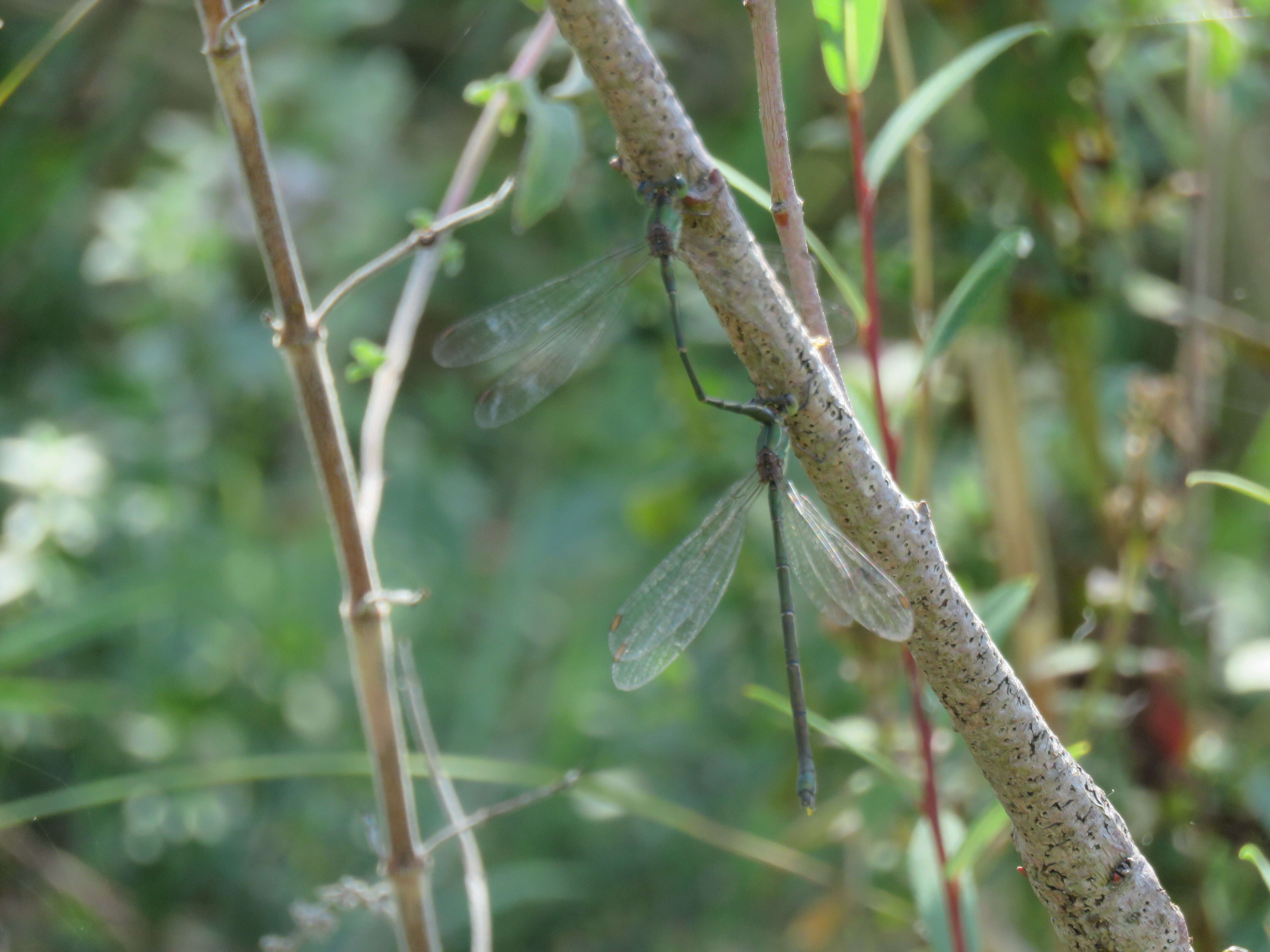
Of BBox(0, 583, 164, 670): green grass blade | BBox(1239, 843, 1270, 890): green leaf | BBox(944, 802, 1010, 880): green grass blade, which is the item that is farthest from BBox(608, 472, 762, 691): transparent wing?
BBox(0, 583, 164, 670): green grass blade

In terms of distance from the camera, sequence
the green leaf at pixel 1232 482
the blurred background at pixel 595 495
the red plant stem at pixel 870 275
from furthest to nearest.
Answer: the blurred background at pixel 595 495 < the red plant stem at pixel 870 275 < the green leaf at pixel 1232 482

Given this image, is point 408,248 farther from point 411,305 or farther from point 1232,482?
point 1232,482

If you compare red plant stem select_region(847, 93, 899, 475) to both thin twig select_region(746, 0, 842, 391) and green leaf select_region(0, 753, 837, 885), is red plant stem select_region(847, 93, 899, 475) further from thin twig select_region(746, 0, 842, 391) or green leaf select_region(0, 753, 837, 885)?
green leaf select_region(0, 753, 837, 885)

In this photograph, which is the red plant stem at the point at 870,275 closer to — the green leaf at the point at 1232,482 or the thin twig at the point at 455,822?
the green leaf at the point at 1232,482

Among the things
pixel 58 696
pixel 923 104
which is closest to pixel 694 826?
pixel 923 104

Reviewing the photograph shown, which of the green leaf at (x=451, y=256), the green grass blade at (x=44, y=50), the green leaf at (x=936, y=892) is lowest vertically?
the green leaf at (x=936, y=892)

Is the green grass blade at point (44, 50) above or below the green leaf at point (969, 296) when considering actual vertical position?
above

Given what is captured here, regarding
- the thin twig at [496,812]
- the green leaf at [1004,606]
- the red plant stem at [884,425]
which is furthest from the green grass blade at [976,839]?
the thin twig at [496,812]

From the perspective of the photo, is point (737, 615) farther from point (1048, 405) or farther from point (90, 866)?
point (90, 866)

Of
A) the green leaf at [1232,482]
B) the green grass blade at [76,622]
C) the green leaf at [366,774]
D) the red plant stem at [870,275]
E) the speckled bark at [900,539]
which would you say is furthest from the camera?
the green grass blade at [76,622]
